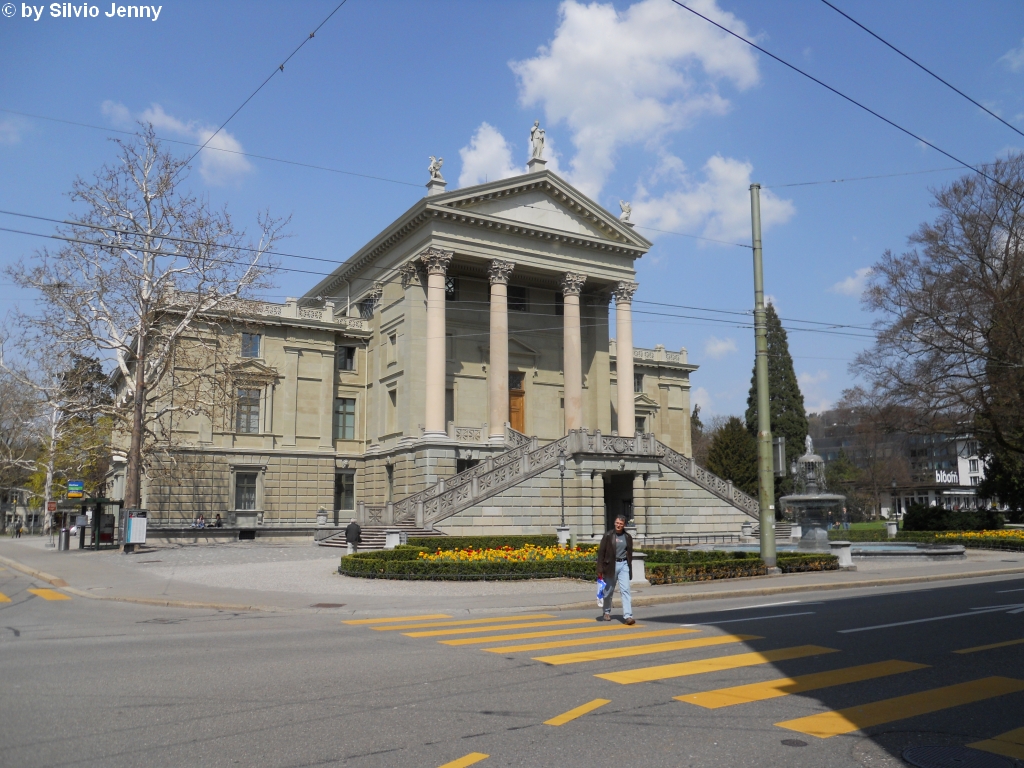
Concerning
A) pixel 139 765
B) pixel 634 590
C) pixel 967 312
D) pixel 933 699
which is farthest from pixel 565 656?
pixel 967 312

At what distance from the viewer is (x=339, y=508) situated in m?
52.0

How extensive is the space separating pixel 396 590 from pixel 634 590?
587 cm

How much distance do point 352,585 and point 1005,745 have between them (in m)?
17.2

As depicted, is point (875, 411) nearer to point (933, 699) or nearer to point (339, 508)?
point (339, 508)

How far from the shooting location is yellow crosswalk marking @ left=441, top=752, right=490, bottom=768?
596cm

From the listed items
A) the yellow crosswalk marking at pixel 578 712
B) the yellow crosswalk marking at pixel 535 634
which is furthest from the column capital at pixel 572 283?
the yellow crosswalk marking at pixel 578 712

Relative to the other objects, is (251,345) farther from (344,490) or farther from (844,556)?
(844,556)

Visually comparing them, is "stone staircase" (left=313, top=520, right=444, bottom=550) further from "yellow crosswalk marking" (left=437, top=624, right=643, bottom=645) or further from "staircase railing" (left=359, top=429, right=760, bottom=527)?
"yellow crosswalk marking" (left=437, top=624, right=643, bottom=645)

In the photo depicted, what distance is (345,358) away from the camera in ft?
178

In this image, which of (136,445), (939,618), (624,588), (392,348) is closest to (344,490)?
(392,348)

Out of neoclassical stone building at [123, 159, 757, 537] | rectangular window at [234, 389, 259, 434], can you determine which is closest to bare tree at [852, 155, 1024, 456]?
neoclassical stone building at [123, 159, 757, 537]

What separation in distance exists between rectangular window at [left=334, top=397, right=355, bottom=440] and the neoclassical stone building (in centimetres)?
9

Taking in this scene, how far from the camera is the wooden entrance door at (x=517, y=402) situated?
51094 mm

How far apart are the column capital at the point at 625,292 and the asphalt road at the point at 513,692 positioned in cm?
3800
